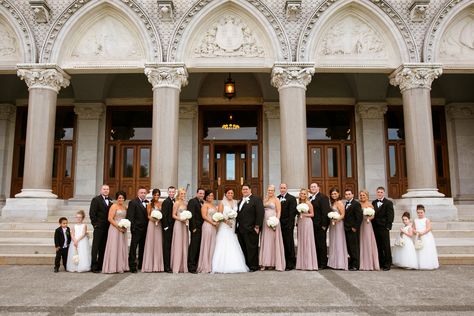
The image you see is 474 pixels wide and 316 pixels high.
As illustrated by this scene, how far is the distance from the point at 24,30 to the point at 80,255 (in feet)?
29.2

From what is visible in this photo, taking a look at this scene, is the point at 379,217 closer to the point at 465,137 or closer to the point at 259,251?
the point at 259,251

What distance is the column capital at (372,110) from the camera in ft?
58.1

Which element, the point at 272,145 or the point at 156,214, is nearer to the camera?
the point at 156,214

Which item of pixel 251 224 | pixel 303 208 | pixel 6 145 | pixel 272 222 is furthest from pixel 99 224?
pixel 6 145

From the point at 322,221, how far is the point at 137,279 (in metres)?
3.85

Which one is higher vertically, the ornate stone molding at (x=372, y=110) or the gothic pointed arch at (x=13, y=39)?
the gothic pointed arch at (x=13, y=39)

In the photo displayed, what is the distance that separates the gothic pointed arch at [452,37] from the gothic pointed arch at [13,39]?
12.9 m

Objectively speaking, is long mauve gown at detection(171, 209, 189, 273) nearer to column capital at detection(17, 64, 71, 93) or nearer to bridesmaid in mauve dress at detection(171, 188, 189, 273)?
bridesmaid in mauve dress at detection(171, 188, 189, 273)

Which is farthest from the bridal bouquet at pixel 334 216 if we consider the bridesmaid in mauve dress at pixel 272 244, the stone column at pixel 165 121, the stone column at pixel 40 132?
the stone column at pixel 40 132

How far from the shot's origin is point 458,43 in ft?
45.6

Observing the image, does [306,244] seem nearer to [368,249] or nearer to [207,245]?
[368,249]

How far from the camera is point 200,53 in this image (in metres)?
13.9

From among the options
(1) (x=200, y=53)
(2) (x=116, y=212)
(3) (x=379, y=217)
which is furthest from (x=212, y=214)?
(1) (x=200, y=53)

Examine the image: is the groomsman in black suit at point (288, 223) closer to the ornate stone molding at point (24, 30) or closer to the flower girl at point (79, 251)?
the flower girl at point (79, 251)
